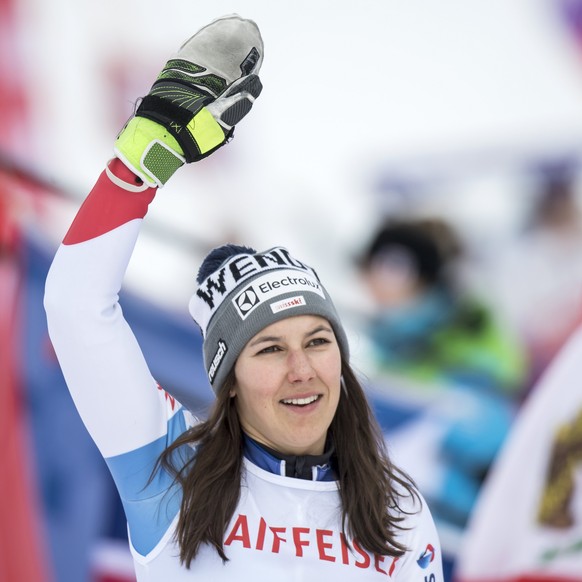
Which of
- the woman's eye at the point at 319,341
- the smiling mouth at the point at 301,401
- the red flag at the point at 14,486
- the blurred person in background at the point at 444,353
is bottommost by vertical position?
the red flag at the point at 14,486

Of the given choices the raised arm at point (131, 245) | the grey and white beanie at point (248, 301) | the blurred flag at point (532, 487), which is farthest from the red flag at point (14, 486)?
the raised arm at point (131, 245)

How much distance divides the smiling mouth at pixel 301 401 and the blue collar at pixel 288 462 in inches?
4.6

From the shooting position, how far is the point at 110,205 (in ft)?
5.25

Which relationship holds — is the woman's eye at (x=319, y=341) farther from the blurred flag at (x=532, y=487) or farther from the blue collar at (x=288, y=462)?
the blurred flag at (x=532, y=487)

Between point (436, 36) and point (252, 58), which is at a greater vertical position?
point (252, 58)

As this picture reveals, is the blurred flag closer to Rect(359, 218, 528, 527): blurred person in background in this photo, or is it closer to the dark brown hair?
Rect(359, 218, 528, 527): blurred person in background

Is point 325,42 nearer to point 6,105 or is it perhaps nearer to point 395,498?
point 6,105

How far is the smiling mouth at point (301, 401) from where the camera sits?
1.76m

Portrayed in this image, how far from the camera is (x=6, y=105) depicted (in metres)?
3.42

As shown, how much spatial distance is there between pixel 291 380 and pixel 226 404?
0.58 feet

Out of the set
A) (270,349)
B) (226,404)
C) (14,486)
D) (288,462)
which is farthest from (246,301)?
(14,486)

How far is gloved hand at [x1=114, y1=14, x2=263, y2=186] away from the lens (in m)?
1.61

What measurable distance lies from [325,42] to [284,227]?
2.51 feet

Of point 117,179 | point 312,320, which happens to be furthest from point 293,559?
point 117,179
